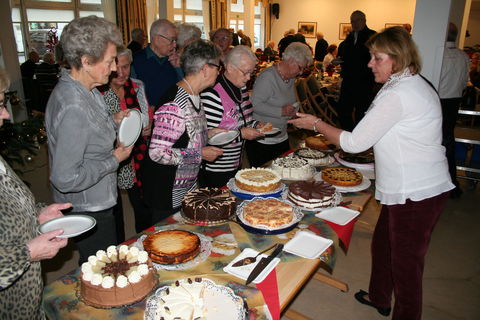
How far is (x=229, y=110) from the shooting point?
8.35 feet

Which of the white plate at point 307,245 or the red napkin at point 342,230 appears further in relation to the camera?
the red napkin at point 342,230

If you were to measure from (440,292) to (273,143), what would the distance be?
5.51 feet

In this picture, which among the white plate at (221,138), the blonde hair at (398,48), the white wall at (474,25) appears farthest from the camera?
the white wall at (474,25)

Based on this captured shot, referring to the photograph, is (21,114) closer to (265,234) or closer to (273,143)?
(273,143)

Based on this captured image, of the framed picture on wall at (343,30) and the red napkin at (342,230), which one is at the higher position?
the framed picture on wall at (343,30)

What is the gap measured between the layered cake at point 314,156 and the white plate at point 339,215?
0.73 m

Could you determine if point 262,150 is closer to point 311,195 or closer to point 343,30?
point 311,195

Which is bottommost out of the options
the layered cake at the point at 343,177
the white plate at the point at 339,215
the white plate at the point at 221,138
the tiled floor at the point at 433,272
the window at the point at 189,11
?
the tiled floor at the point at 433,272

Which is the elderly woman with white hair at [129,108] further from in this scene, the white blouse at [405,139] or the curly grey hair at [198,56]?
the white blouse at [405,139]

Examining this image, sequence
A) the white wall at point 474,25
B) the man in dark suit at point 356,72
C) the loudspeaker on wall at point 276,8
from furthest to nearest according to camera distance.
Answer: the loudspeaker on wall at point 276,8 < the white wall at point 474,25 < the man in dark suit at point 356,72

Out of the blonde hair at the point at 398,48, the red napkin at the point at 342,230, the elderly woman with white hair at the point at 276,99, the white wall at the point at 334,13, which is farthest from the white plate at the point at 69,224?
the white wall at the point at 334,13

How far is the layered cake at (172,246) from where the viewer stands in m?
1.44

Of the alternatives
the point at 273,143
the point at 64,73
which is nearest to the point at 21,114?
the point at 273,143

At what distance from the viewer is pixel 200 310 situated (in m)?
1.16
